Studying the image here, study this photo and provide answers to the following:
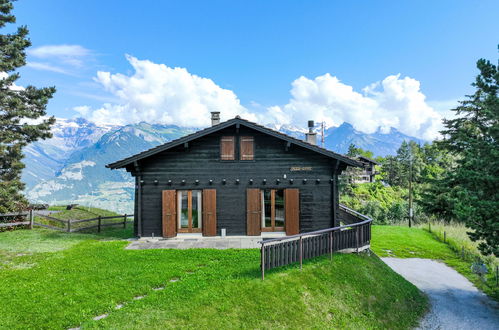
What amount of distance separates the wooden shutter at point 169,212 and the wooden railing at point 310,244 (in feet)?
19.3

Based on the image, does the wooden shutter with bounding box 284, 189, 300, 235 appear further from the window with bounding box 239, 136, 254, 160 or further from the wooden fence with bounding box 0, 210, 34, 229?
the wooden fence with bounding box 0, 210, 34, 229

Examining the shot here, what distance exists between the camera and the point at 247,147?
1513 centimetres

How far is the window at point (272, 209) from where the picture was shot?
15.3 metres

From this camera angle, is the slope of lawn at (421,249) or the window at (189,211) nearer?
the slope of lawn at (421,249)

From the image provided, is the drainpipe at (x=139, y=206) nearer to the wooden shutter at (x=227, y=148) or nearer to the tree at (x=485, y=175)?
the wooden shutter at (x=227, y=148)

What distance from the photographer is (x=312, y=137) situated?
672 inches

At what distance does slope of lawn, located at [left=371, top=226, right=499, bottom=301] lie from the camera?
14977 mm

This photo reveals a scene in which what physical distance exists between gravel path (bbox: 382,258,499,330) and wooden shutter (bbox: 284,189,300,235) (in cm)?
656

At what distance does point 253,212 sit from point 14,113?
20.8 metres

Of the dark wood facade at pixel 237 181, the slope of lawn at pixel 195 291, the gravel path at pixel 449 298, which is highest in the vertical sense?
the dark wood facade at pixel 237 181

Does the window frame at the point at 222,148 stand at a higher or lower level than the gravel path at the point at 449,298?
higher

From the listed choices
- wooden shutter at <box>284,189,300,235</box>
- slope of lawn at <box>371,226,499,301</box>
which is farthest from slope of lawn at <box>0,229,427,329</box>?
slope of lawn at <box>371,226,499,301</box>

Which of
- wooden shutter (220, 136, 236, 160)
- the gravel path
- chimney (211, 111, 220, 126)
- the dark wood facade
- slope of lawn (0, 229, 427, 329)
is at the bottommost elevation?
the gravel path

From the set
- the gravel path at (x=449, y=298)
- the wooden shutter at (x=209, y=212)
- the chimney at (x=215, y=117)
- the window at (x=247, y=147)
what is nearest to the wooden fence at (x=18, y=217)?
the wooden shutter at (x=209, y=212)
